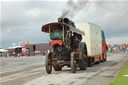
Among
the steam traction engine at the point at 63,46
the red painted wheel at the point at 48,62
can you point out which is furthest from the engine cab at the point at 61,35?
the red painted wheel at the point at 48,62

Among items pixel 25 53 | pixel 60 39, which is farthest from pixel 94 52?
pixel 25 53

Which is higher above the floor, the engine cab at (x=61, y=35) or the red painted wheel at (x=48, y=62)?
the engine cab at (x=61, y=35)

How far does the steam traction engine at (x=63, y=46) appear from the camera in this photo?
13867 mm

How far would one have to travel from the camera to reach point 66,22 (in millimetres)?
14914

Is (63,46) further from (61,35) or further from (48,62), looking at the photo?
(48,62)

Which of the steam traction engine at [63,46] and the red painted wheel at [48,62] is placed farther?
the red painted wheel at [48,62]

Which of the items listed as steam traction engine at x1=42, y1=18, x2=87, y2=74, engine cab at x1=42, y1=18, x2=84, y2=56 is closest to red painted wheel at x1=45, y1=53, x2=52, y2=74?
steam traction engine at x1=42, y1=18, x2=87, y2=74

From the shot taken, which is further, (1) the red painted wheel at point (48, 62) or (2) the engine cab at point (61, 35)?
(1) the red painted wheel at point (48, 62)

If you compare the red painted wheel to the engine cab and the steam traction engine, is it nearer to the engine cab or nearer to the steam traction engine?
the steam traction engine

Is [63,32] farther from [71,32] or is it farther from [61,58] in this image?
[61,58]

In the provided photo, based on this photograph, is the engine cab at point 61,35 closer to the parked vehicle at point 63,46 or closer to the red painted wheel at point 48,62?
the parked vehicle at point 63,46

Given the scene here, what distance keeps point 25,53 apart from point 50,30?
67.7 metres

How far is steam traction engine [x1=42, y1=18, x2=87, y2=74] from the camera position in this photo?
1387 centimetres

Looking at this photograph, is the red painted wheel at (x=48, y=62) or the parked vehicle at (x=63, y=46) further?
the red painted wheel at (x=48, y=62)
